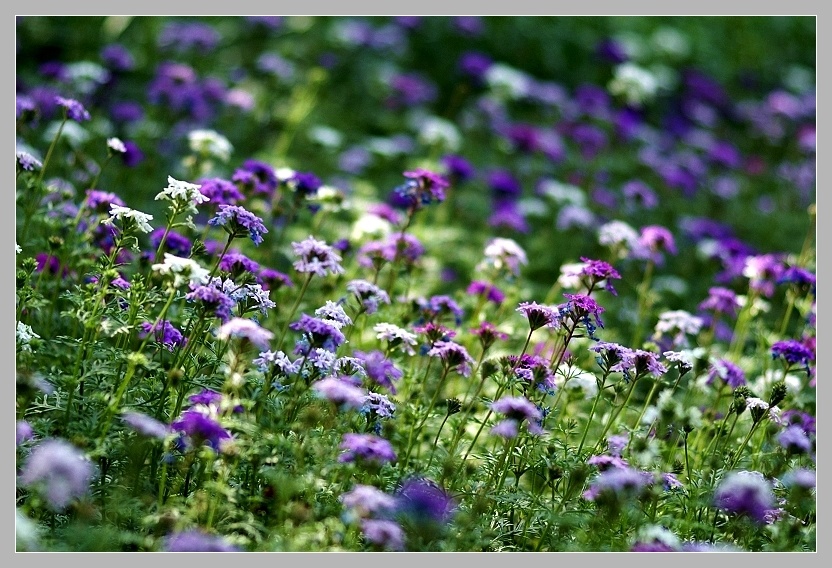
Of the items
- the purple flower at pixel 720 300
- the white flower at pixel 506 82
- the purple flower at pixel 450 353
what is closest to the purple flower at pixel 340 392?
the purple flower at pixel 450 353

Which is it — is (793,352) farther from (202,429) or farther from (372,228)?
(202,429)

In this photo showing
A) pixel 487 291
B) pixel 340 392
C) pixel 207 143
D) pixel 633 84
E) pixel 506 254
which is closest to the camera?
pixel 340 392

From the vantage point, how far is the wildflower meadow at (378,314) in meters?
3.45

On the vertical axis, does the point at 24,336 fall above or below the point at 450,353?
below

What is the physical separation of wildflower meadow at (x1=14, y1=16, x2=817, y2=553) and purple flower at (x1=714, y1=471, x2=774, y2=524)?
0.04 feet

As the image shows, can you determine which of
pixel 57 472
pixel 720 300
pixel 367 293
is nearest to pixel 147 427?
pixel 57 472

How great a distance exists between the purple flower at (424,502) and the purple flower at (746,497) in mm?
1037

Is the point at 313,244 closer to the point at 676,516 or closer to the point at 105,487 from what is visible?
the point at 105,487

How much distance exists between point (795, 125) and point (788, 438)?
8312mm

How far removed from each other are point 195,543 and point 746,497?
192cm

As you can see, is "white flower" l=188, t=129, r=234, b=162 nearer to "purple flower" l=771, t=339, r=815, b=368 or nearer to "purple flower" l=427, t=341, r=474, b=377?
"purple flower" l=427, t=341, r=474, b=377

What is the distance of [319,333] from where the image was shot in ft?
11.7

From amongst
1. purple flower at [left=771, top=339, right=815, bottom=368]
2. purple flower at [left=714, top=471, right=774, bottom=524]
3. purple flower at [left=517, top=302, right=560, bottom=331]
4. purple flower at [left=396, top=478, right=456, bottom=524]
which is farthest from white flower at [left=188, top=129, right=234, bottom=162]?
purple flower at [left=714, top=471, right=774, bottom=524]

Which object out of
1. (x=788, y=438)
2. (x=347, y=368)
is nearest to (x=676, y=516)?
(x=788, y=438)
